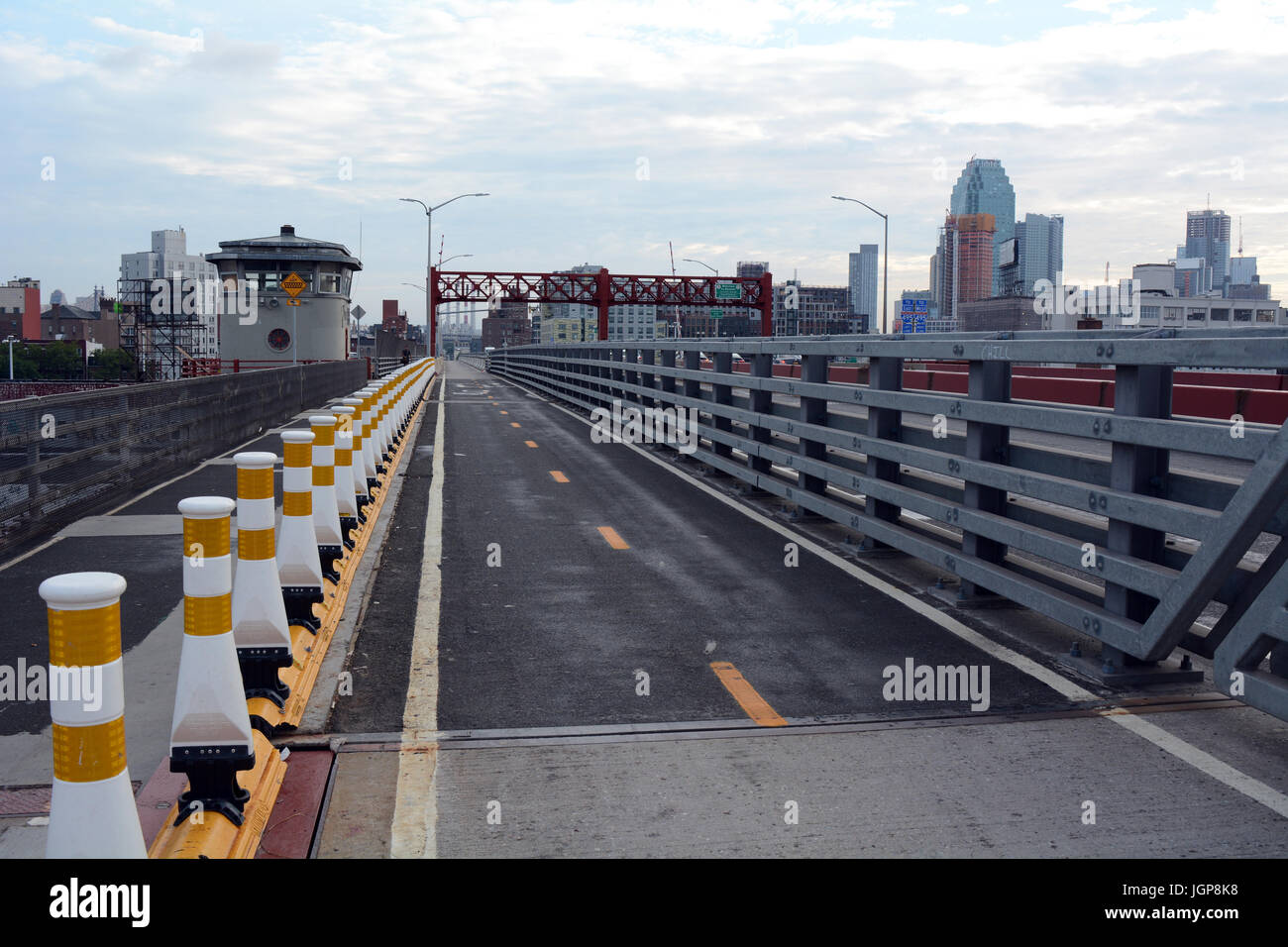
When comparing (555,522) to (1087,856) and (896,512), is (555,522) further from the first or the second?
(1087,856)

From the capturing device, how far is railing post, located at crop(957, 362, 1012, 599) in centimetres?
829

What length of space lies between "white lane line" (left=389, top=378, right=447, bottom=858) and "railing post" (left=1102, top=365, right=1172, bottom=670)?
152 inches

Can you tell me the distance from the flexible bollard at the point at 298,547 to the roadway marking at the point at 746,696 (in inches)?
94.6

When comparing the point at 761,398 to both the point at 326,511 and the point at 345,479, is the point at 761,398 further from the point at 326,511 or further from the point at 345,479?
the point at 326,511

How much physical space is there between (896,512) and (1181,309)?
335 ft

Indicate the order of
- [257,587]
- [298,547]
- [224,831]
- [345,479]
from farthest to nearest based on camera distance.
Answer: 1. [345,479]
2. [298,547]
3. [257,587]
4. [224,831]

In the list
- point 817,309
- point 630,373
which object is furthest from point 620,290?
point 817,309

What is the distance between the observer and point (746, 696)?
6512mm

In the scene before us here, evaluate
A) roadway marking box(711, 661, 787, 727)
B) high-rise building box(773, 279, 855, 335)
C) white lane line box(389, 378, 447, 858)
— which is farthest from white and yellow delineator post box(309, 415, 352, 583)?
high-rise building box(773, 279, 855, 335)

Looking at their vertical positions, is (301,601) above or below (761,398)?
below

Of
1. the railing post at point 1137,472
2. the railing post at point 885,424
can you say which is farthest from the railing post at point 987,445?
the railing post at point 885,424

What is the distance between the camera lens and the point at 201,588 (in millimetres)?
4441

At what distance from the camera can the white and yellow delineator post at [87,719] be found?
3.20 meters

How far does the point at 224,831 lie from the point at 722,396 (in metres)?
11.9
